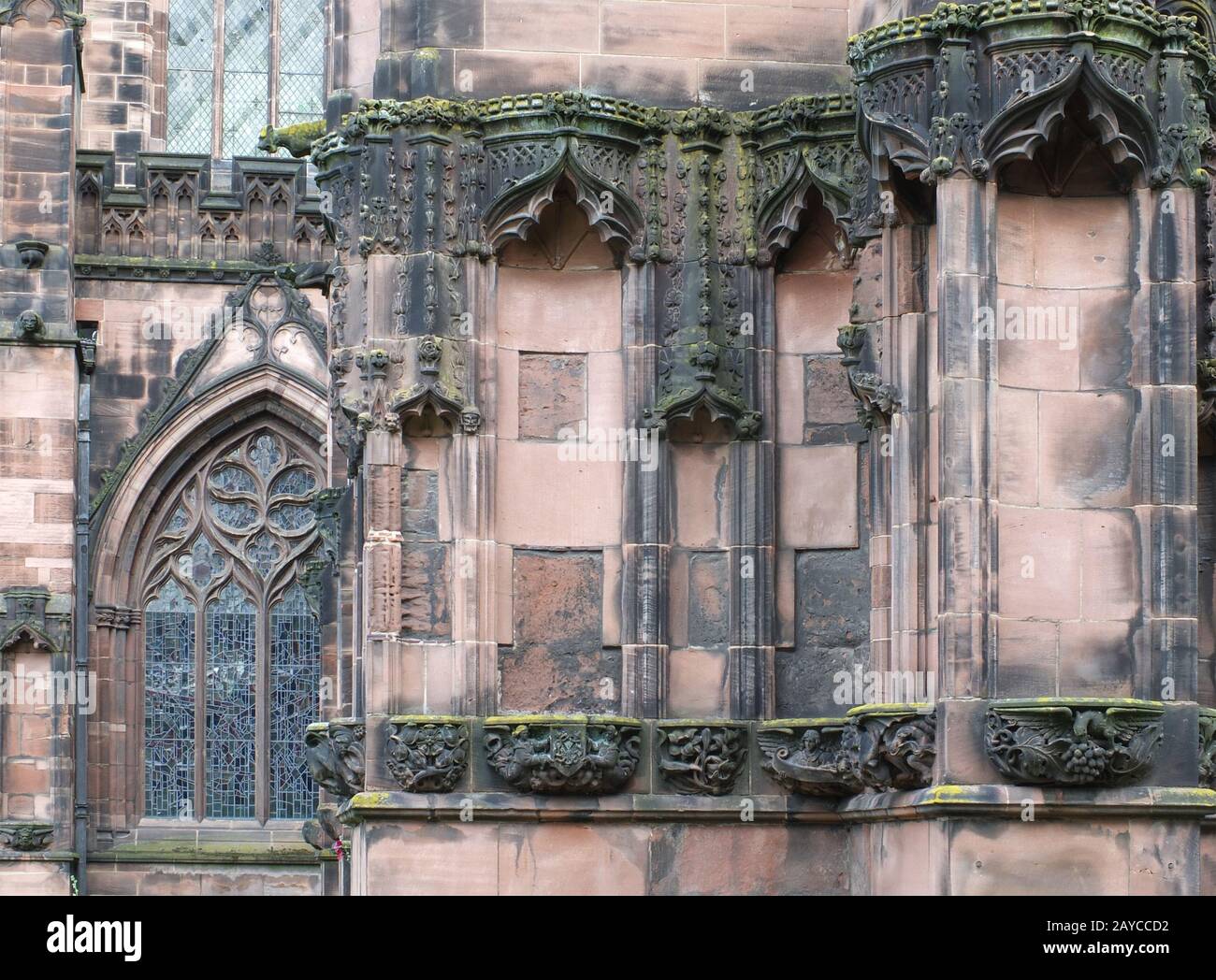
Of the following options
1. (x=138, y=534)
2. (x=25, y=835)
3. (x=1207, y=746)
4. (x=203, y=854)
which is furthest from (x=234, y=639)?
(x=1207, y=746)

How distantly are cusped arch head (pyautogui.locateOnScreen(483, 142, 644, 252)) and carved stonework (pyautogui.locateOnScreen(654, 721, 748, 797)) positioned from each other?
2516 millimetres

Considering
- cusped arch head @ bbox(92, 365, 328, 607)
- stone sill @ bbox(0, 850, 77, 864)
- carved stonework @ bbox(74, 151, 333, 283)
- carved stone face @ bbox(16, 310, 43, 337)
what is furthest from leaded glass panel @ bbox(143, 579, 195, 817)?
carved stone face @ bbox(16, 310, 43, 337)

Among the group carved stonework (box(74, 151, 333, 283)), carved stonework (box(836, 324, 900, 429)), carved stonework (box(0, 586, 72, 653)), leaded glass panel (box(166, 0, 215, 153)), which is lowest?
carved stonework (box(0, 586, 72, 653))

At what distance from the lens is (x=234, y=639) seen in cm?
3359

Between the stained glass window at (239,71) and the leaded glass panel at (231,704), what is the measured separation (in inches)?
214

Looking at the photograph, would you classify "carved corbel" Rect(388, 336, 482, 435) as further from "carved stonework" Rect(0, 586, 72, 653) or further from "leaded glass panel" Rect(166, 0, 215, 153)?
"leaded glass panel" Rect(166, 0, 215, 153)

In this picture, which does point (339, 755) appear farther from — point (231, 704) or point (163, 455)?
point (163, 455)

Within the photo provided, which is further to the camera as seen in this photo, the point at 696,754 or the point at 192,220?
the point at 192,220

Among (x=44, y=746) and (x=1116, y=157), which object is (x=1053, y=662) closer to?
(x=1116, y=157)

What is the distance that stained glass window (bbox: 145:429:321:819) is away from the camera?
33125 mm

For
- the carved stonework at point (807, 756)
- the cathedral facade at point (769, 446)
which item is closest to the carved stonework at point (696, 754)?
the cathedral facade at point (769, 446)

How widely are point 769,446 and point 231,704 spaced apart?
18.7 m
